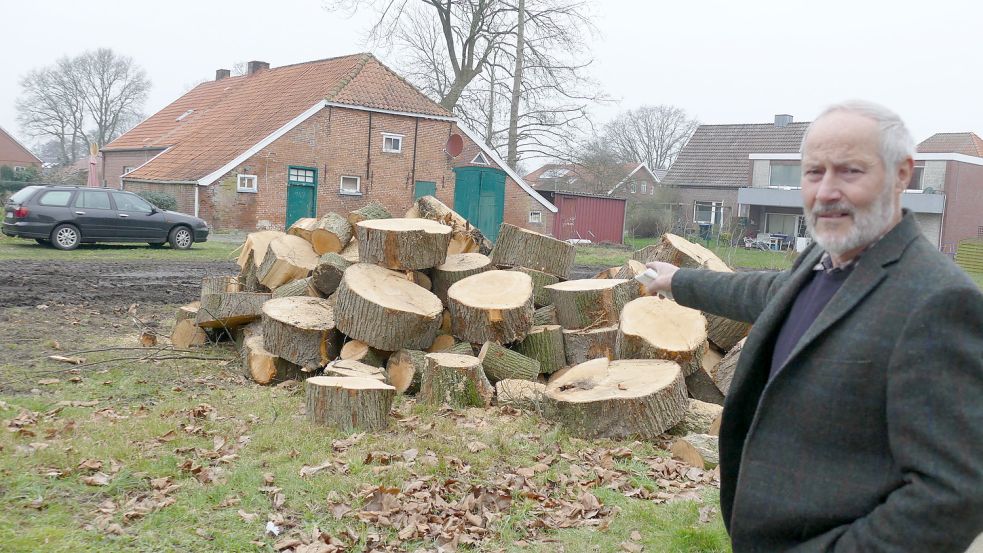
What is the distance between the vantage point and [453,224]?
855 cm

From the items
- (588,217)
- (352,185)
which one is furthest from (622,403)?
(588,217)

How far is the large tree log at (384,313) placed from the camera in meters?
6.61

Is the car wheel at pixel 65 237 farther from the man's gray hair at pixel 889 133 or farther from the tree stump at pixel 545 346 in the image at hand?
the man's gray hair at pixel 889 133

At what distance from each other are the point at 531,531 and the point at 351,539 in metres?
0.92

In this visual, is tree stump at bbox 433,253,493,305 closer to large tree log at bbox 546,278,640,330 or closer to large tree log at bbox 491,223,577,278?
large tree log at bbox 491,223,577,278

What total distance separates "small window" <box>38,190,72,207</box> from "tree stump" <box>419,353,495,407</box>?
14771 millimetres

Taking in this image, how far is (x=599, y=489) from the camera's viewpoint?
4.85m

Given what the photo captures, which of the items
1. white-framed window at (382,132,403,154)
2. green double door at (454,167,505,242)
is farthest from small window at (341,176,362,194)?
green double door at (454,167,505,242)

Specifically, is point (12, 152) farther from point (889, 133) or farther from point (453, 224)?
point (889, 133)

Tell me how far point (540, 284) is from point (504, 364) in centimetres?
137

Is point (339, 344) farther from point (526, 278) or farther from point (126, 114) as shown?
point (126, 114)

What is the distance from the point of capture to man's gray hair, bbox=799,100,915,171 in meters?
1.85

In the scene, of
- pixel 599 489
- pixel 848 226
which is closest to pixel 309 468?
pixel 599 489

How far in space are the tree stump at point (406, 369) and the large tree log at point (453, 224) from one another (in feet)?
5.85
